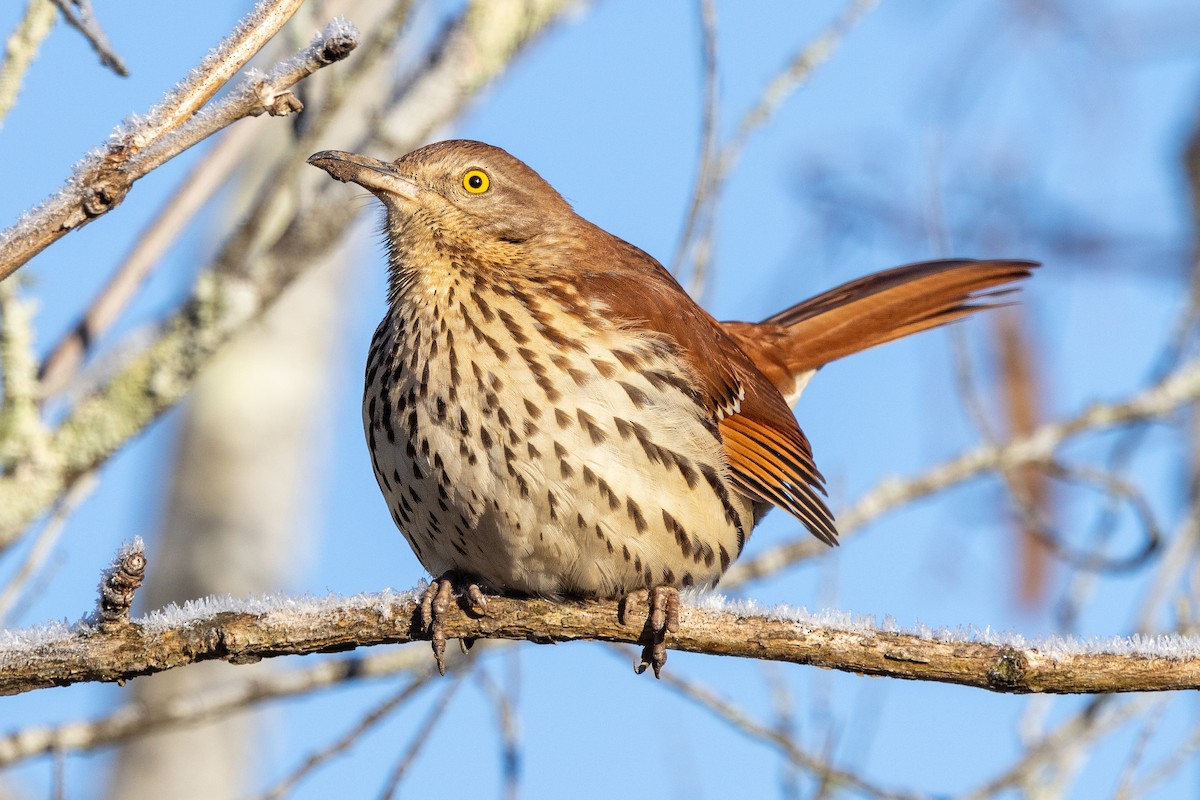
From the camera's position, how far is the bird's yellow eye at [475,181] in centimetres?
417

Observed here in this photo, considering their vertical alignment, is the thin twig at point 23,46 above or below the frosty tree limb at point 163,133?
above

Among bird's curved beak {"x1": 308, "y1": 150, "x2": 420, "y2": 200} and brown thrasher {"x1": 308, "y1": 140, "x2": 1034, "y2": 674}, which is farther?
bird's curved beak {"x1": 308, "y1": 150, "x2": 420, "y2": 200}

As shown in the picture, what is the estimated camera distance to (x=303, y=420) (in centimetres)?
939

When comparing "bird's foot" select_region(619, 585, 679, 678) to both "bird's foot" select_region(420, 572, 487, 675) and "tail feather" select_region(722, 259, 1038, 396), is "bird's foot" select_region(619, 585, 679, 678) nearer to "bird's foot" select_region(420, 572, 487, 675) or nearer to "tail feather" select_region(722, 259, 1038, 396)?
"bird's foot" select_region(420, 572, 487, 675)

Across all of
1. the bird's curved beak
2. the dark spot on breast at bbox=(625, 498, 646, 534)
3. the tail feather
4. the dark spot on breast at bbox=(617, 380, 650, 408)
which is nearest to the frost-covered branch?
the dark spot on breast at bbox=(625, 498, 646, 534)

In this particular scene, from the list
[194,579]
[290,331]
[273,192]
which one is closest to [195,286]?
[273,192]

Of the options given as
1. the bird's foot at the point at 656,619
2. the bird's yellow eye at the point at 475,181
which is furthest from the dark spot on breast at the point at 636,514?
the bird's yellow eye at the point at 475,181

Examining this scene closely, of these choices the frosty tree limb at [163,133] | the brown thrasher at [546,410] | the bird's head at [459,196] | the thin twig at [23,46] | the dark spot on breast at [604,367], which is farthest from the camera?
the bird's head at [459,196]

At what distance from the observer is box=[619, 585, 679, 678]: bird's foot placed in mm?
3377

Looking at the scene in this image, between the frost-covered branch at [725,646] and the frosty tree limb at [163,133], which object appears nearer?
the frosty tree limb at [163,133]

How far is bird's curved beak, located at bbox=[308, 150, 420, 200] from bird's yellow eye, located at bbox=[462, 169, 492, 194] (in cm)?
15

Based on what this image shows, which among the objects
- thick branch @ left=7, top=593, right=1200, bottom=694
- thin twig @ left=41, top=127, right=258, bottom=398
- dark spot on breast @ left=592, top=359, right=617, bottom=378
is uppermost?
thin twig @ left=41, top=127, right=258, bottom=398

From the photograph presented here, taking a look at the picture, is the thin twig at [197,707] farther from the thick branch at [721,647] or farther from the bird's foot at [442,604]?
the thick branch at [721,647]

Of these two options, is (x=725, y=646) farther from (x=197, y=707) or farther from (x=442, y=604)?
(x=197, y=707)
